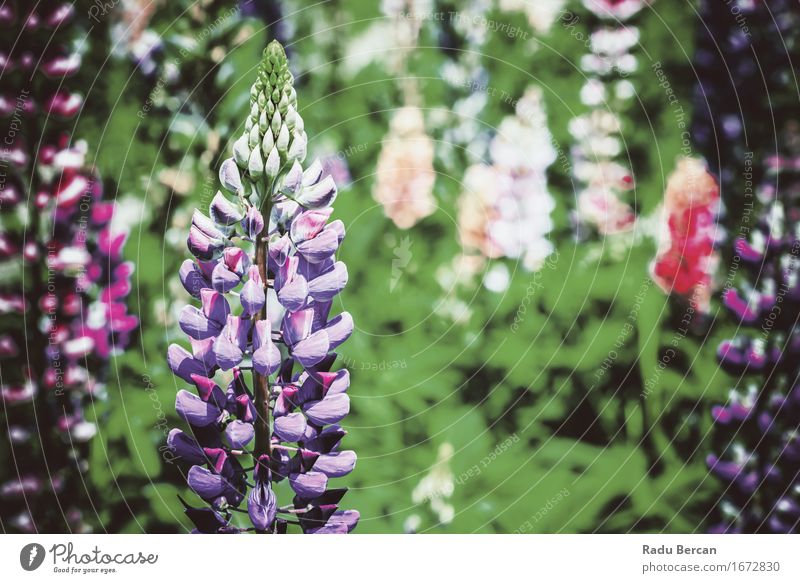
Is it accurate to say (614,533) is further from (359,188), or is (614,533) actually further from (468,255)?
(359,188)

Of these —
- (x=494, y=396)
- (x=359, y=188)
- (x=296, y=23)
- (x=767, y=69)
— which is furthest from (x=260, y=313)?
(x=767, y=69)

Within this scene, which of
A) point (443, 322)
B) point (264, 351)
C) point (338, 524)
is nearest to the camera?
point (264, 351)

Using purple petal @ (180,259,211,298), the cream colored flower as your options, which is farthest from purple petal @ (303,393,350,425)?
the cream colored flower

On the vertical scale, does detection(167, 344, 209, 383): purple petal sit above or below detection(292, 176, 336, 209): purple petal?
below

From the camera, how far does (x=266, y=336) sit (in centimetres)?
104

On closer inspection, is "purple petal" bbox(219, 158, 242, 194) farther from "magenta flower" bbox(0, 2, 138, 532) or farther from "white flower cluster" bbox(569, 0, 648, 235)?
"white flower cluster" bbox(569, 0, 648, 235)

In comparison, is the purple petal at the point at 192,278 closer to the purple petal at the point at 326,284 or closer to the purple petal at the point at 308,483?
the purple petal at the point at 326,284

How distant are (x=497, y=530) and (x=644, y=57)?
3.51ft

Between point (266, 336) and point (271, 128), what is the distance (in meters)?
0.32

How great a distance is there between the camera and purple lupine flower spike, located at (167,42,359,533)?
105cm

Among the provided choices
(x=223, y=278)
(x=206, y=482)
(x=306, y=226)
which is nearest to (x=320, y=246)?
(x=306, y=226)

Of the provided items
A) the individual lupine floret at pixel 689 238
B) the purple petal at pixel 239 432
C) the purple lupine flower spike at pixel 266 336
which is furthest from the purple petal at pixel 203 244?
the individual lupine floret at pixel 689 238

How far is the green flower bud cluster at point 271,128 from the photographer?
1.11 meters

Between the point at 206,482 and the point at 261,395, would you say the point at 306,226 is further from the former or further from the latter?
the point at 206,482
